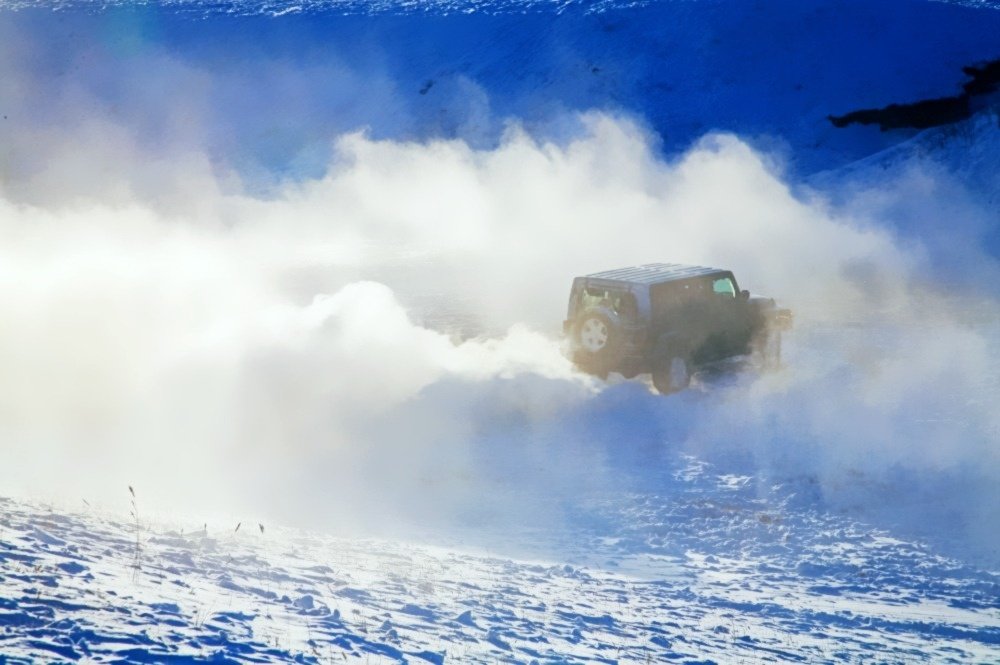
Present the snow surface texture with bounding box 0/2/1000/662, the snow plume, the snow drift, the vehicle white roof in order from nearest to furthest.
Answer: the snow surface texture with bounding box 0/2/1000/662, the snow plume, the snow drift, the vehicle white roof

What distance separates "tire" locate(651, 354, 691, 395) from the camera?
1469 cm

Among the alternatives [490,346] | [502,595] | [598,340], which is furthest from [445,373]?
[502,595]

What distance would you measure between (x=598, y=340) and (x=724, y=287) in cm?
242

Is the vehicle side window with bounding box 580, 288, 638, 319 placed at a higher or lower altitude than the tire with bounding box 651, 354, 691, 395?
higher

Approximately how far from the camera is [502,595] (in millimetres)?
8797

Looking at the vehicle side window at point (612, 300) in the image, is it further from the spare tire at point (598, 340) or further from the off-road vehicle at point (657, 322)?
the spare tire at point (598, 340)

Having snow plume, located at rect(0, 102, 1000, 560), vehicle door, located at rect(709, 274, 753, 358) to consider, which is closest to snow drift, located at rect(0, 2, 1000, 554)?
snow plume, located at rect(0, 102, 1000, 560)

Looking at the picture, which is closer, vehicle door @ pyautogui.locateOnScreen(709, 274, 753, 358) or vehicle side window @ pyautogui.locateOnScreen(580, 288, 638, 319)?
vehicle side window @ pyautogui.locateOnScreen(580, 288, 638, 319)

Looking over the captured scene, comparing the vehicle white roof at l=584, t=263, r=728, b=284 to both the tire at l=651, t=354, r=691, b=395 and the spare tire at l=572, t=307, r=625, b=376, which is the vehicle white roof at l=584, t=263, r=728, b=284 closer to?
the spare tire at l=572, t=307, r=625, b=376

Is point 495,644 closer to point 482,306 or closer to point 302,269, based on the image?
point 482,306

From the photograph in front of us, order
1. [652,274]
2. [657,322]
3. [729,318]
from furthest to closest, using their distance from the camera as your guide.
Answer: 1. [729,318]
2. [652,274]
3. [657,322]

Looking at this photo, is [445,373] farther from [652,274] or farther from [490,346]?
[652,274]

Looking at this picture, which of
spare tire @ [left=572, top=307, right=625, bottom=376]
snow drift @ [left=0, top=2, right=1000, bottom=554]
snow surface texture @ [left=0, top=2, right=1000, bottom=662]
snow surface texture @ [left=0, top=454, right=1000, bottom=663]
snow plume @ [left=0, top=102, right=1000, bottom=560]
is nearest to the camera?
snow surface texture @ [left=0, top=454, right=1000, bottom=663]

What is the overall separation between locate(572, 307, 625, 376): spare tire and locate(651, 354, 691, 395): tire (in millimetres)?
680
